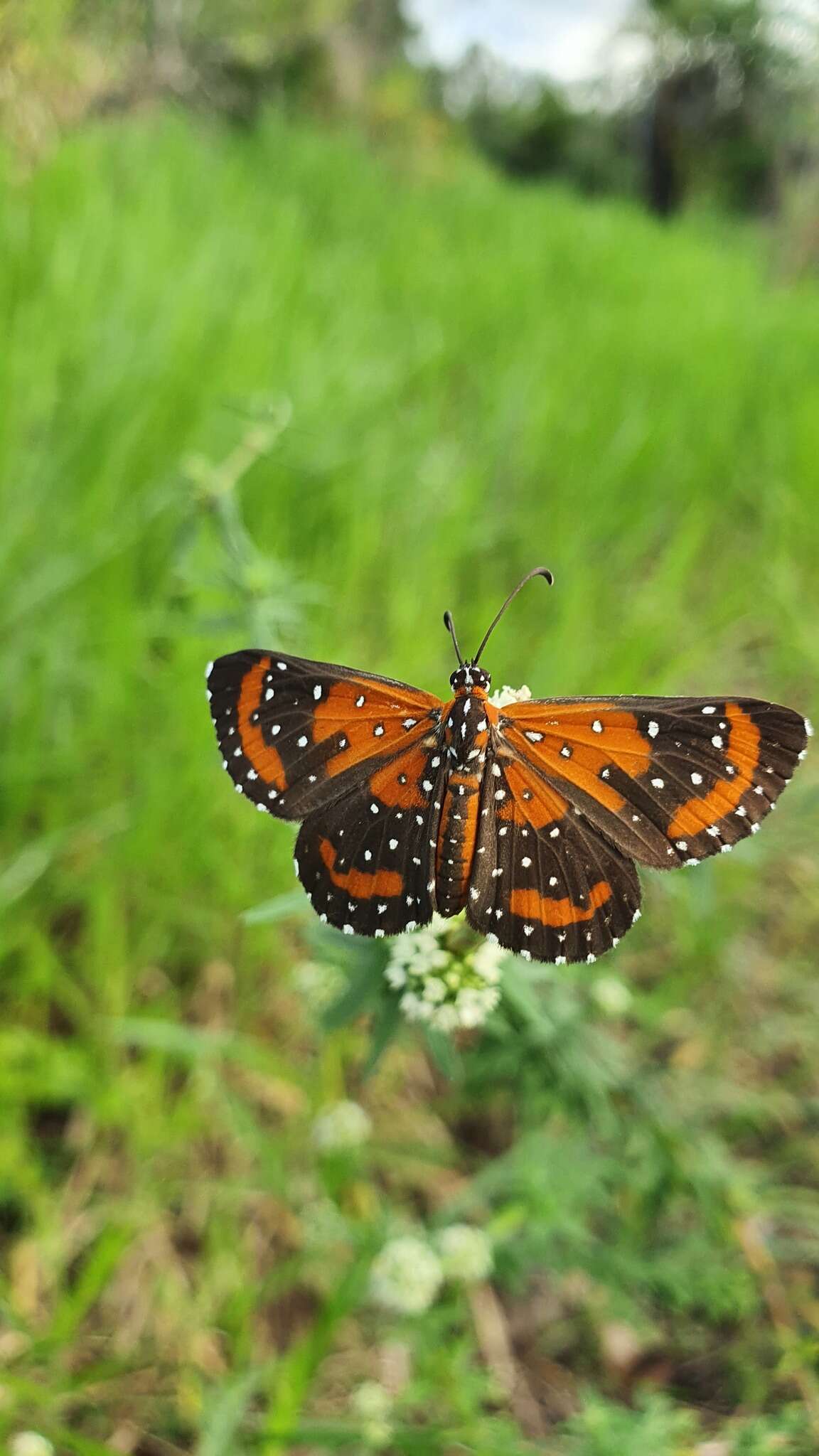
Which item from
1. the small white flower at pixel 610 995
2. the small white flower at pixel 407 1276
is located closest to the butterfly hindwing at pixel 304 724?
the small white flower at pixel 610 995

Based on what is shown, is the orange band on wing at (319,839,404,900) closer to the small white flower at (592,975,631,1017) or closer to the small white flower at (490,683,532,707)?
the small white flower at (490,683,532,707)

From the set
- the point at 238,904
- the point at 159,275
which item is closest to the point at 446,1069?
the point at 238,904

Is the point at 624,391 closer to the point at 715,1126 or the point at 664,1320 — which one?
the point at 715,1126

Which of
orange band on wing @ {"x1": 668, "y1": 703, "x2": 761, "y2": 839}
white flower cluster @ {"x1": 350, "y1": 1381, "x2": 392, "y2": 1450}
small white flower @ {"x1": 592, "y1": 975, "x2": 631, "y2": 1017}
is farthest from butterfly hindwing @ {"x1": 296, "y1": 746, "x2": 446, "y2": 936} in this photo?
white flower cluster @ {"x1": 350, "y1": 1381, "x2": 392, "y2": 1450}

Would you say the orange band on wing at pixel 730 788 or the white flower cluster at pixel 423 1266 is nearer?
the orange band on wing at pixel 730 788

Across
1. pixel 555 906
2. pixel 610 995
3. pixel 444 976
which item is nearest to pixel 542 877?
pixel 555 906

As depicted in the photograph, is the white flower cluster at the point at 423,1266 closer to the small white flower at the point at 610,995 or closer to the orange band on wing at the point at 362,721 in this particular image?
the small white flower at the point at 610,995

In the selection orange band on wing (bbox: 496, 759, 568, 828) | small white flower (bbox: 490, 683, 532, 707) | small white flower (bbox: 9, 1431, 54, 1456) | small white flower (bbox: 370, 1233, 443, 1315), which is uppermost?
small white flower (bbox: 490, 683, 532, 707)

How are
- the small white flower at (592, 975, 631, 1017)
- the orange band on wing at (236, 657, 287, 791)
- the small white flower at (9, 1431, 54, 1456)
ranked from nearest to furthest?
the orange band on wing at (236, 657, 287, 791) < the small white flower at (9, 1431, 54, 1456) < the small white flower at (592, 975, 631, 1017)
